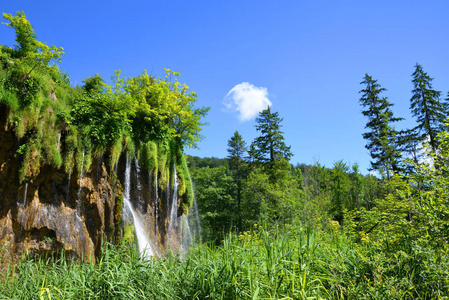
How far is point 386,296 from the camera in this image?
3.16 metres

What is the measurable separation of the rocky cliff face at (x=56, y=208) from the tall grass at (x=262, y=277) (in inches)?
53.6

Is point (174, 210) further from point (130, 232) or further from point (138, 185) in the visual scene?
point (130, 232)

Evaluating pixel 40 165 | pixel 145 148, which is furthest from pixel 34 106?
pixel 145 148

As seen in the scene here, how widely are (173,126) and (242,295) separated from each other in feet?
37.8

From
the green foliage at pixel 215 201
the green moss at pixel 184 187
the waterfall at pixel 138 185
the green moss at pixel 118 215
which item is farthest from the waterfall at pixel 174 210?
the green foliage at pixel 215 201

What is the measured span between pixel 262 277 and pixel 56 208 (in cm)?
709

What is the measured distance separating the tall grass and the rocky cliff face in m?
1.36

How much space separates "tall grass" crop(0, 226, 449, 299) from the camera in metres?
3.14

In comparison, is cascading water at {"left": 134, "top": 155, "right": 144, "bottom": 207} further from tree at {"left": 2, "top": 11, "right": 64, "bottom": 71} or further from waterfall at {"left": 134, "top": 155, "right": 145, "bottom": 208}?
tree at {"left": 2, "top": 11, "right": 64, "bottom": 71}

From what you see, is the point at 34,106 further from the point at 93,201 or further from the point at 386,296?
the point at 386,296

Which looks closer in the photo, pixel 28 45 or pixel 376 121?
pixel 28 45

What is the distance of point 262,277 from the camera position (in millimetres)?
3162

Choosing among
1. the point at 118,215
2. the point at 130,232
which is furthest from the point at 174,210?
the point at 118,215

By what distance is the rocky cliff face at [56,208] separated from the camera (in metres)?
6.83
